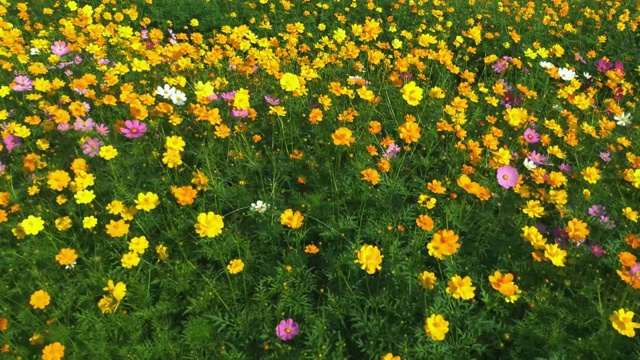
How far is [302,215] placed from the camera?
2.49 m

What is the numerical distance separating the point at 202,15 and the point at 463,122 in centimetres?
291

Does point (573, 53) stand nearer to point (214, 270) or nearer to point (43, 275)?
point (214, 270)

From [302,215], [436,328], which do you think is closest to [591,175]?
[436,328]

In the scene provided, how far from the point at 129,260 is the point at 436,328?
1369mm

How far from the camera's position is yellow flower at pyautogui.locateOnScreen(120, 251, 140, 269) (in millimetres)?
2131

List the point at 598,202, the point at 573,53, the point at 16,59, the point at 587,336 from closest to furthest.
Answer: the point at 587,336 < the point at 598,202 < the point at 16,59 < the point at 573,53

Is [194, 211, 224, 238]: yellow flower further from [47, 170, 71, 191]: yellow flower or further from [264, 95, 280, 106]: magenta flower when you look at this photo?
[264, 95, 280, 106]: magenta flower

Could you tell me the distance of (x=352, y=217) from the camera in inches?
96.4

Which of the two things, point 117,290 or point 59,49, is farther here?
point 59,49

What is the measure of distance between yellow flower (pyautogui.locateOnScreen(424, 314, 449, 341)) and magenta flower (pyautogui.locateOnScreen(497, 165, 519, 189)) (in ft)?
3.67

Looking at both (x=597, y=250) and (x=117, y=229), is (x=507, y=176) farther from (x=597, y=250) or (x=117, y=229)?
(x=117, y=229)

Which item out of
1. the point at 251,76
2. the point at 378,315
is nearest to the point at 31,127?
the point at 251,76

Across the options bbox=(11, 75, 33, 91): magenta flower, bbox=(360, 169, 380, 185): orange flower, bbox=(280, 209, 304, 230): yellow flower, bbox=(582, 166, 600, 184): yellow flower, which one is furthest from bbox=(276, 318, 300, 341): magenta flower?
bbox=(11, 75, 33, 91): magenta flower

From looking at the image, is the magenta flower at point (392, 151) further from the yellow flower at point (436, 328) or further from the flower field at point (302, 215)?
the yellow flower at point (436, 328)
